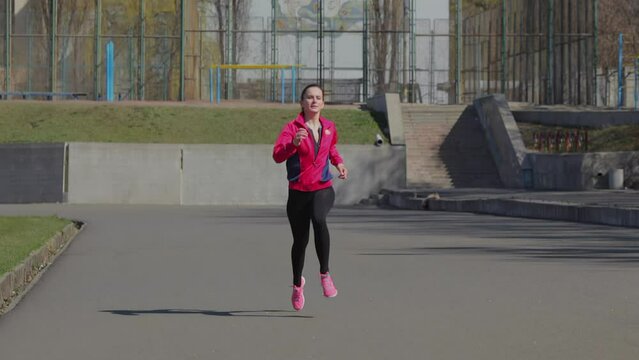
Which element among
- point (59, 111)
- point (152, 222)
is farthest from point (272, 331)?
point (59, 111)

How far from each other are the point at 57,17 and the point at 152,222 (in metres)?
31.9

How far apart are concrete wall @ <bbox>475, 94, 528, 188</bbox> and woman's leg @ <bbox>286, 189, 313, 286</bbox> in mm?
30092

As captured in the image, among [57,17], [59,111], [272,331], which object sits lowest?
[272,331]

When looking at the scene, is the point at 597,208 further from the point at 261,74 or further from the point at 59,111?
the point at 261,74

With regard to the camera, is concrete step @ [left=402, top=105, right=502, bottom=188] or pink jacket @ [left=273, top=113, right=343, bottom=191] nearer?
pink jacket @ [left=273, top=113, right=343, bottom=191]

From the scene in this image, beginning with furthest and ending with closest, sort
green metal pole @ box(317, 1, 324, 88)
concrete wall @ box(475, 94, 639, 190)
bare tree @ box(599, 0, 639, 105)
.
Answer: bare tree @ box(599, 0, 639, 105), green metal pole @ box(317, 1, 324, 88), concrete wall @ box(475, 94, 639, 190)

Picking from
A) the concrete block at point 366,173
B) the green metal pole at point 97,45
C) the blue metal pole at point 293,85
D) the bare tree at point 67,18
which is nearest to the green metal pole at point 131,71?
the green metal pole at point 97,45

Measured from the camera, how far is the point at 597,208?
→ 878 inches

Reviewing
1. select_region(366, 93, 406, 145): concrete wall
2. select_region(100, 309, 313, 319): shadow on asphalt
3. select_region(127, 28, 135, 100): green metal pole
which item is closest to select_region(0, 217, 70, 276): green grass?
select_region(100, 309, 313, 319): shadow on asphalt

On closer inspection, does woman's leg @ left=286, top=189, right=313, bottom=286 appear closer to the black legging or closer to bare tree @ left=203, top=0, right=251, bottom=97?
the black legging

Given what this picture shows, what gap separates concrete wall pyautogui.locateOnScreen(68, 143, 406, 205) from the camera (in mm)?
40469

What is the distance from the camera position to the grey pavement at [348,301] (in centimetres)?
803

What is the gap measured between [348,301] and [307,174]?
4.07 ft

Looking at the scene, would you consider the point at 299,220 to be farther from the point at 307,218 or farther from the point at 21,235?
the point at 21,235
